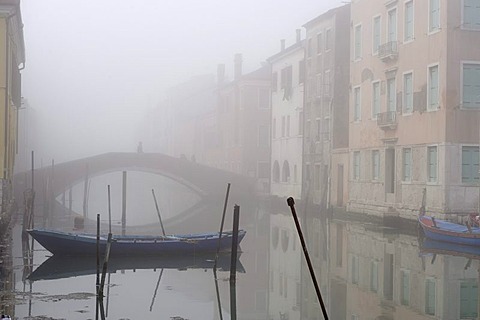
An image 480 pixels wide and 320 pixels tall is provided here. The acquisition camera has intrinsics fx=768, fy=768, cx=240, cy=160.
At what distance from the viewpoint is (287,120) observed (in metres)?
48.4

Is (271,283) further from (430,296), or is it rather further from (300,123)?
(300,123)

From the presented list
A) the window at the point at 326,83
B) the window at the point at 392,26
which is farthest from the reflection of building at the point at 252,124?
the window at the point at 392,26

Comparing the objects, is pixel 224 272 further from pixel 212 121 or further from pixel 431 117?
pixel 212 121

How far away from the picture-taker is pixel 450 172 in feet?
87.4

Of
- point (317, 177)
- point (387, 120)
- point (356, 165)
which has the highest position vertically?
point (387, 120)

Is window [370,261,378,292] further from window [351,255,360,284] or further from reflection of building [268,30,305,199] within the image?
reflection of building [268,30,305,199]

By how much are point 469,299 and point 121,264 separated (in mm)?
9162

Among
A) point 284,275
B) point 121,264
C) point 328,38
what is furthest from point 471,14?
point 121,264

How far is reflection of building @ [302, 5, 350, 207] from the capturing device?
1517 inches

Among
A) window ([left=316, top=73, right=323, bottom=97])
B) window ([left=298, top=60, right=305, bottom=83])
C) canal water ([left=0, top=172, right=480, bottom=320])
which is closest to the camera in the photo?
canal water ([left=0, top=172, right=480, bottom=320])

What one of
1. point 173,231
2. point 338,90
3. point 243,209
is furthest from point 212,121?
point 173,231

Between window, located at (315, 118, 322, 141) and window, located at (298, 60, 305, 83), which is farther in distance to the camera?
window, located at (298, 60, 305, 83)

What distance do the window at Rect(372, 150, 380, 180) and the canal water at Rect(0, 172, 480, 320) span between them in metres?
5.67

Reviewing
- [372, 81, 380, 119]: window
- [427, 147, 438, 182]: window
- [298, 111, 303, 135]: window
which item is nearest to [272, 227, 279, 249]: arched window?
[427, 147, 438, 182]: window
